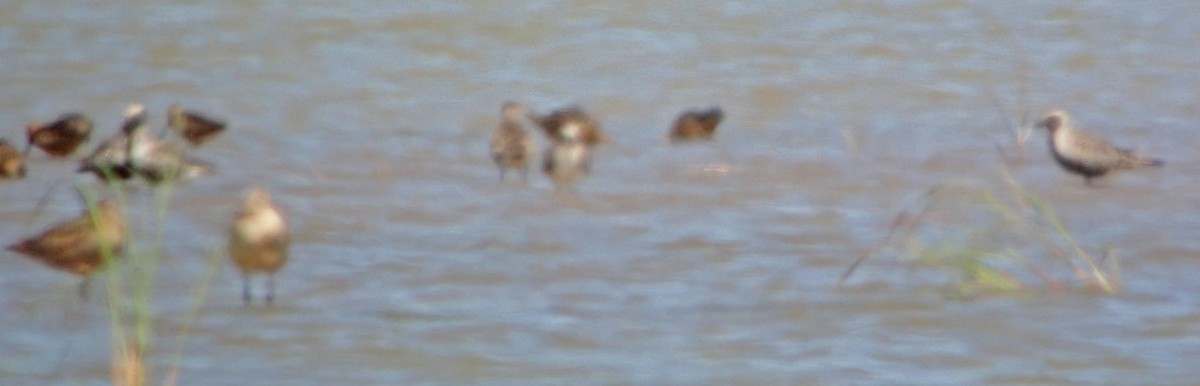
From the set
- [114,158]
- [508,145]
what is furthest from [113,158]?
[508,145]

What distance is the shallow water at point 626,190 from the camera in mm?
6203

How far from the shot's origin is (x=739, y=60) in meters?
14.2

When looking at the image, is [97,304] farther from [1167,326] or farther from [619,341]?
[1167,326]

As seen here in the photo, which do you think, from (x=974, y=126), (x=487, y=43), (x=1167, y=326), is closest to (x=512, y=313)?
(x=1167, y=326)

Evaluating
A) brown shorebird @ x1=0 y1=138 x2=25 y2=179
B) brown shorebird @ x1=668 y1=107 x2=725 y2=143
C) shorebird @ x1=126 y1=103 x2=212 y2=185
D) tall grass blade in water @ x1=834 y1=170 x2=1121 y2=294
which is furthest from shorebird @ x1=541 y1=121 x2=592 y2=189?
brown shorebird @ x1=0 y1=138 x2=25 y2=179

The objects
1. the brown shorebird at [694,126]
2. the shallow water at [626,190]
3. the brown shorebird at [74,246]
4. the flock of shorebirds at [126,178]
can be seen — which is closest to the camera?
the shallow water at [626,190]

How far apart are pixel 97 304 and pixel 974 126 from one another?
6.09 metres

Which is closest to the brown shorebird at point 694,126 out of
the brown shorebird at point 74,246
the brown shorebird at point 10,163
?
the brown shorebird at point 10,163

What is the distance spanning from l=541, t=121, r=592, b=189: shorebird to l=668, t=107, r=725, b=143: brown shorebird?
2.28 ft

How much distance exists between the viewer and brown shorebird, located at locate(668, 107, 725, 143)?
35.8ft

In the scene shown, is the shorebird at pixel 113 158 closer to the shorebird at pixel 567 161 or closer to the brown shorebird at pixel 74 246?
the shorebird at pixel 567 161

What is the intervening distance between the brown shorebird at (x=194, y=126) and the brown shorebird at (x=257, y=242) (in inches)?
A: 139

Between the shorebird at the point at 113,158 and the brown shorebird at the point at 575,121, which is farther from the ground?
the shorebird at the point at 113,158

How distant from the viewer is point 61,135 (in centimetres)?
1052
